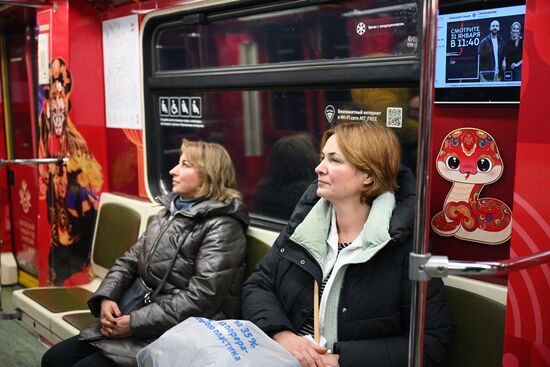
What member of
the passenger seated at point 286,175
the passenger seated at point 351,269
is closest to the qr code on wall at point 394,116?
the passenger seated at point 351,269

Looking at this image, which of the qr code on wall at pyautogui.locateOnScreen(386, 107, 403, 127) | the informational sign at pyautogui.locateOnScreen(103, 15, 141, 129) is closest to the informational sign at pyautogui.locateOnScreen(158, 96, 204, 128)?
→ the informational sign at pyautogui.locateOnScreen(103, 15, 141, 129)

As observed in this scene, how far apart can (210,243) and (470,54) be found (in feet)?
4.40

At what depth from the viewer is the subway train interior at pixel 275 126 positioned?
5.82 ft

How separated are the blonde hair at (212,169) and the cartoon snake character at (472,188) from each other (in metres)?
1.08

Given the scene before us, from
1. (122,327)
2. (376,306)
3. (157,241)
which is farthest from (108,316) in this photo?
(376,306)

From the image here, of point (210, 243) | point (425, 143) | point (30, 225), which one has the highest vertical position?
point (425, 143)

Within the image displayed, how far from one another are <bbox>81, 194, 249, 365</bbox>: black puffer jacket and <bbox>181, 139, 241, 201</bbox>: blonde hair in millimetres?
76

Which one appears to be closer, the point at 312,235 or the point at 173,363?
the point at 173,363

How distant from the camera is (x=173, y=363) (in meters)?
2.13

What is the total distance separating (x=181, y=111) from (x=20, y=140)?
242 centimetres

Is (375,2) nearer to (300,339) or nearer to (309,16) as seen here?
(309,16)

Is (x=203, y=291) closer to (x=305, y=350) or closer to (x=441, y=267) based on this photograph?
(x=305, y=350)

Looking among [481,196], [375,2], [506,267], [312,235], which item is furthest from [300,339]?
[375,2]

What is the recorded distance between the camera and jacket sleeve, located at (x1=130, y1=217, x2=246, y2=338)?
2797 mm
